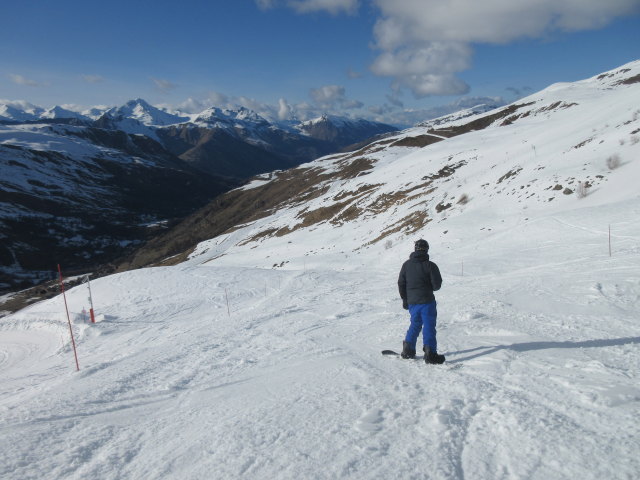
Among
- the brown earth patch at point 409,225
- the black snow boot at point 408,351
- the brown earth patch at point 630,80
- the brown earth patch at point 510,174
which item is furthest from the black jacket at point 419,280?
the brown earth patch at point 630,80

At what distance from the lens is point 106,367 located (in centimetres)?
842

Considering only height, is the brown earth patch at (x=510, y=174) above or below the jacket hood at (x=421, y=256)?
above

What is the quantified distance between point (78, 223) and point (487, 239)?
549 ft

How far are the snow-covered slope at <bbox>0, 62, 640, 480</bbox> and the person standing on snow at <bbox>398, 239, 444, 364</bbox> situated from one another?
313 mm

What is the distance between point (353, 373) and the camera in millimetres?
6590

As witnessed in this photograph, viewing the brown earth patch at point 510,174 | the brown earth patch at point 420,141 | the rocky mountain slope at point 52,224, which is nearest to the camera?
the brown earth patch at point 510,174

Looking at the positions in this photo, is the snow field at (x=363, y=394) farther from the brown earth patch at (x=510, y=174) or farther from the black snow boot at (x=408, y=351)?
the brown earth patch at (x=510, y=174)

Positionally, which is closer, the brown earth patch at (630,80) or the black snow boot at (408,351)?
the black snow boot at (408,351)

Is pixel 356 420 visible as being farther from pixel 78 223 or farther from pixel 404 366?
pixel 78 223

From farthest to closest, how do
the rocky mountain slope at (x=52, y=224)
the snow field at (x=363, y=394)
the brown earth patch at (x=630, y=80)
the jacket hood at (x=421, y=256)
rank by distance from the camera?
the rocky mountain slope at (x=52, y=224) < the brown earth patch at (x=630, y=80) < the jacket hood at (x=421, y=256) < the snow field at (x=363, y=394)

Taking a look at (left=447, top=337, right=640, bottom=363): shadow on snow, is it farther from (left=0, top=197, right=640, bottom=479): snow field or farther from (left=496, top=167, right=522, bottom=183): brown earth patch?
(left=496, top=167, right=522, bottom=183): brown earth patch

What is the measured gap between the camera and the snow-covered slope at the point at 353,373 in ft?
14.0

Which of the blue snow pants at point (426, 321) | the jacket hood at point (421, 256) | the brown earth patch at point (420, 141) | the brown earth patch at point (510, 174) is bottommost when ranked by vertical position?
the blue snow pants at point (426, 321)

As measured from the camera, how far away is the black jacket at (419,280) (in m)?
6.70
